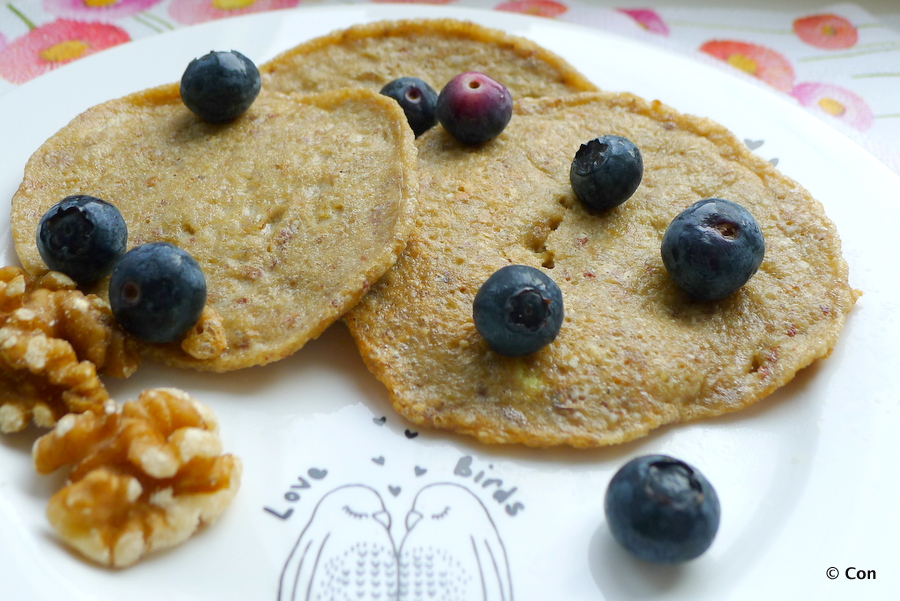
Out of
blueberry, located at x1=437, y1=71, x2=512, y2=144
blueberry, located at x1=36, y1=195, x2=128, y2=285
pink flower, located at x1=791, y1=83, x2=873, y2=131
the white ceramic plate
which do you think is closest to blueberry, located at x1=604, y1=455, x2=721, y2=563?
the white ceramic plate

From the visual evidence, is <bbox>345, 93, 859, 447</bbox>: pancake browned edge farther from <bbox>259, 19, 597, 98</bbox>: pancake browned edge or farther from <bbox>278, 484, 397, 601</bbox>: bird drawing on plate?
<bbox>259, 19, 597, 98</bbox>: pancake browned edge

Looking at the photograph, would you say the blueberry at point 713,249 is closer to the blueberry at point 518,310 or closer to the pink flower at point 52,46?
the blueberry at point 518,310

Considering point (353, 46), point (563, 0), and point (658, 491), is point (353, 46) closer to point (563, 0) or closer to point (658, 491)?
point (563, 0)

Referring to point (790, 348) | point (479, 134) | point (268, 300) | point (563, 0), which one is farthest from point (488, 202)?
point (563, 0)

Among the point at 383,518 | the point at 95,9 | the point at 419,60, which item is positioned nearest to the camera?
the point at 383,518

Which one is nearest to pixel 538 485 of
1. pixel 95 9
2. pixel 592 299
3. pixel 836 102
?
pixel 592 299

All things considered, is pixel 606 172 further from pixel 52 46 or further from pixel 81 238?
pixel 52 46
